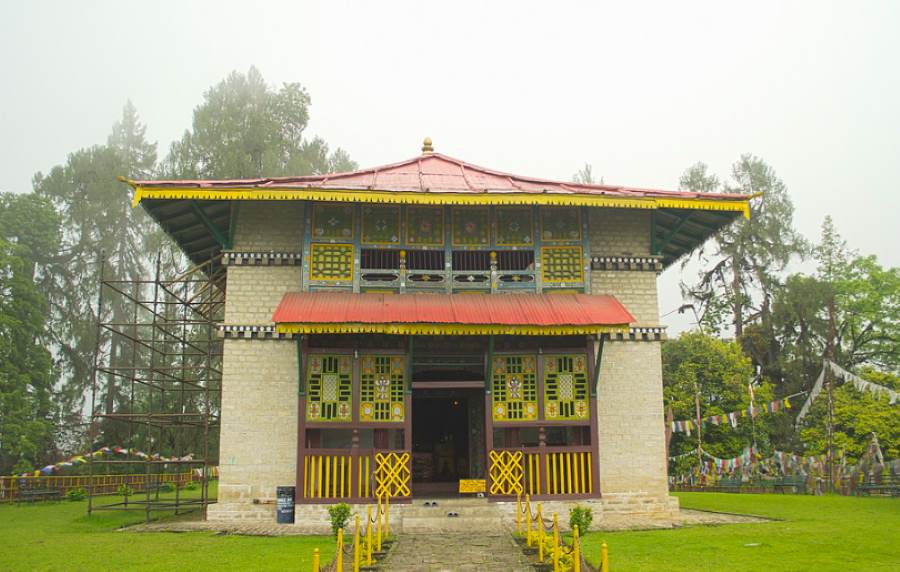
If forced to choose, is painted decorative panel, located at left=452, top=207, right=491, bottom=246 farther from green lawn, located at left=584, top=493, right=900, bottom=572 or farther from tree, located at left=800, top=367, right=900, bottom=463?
tree, located at left=800, top=367, right=900, bottom=463

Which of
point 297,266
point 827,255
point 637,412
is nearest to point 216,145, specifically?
point 297,266

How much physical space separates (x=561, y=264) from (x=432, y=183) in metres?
3.54

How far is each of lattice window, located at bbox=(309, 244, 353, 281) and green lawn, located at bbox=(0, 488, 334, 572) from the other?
18.0ft

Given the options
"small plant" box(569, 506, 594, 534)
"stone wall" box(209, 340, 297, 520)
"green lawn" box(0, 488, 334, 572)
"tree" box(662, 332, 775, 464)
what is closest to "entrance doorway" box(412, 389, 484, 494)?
"stone wall" box(209, 340, 297, 520)

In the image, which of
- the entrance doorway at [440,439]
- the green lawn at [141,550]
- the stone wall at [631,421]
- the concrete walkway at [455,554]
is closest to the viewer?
the concrete walkway at [455,554]

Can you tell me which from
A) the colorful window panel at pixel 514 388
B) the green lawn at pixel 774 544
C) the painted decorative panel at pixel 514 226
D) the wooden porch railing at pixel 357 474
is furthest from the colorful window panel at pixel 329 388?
the green lawn at pixel 774 544

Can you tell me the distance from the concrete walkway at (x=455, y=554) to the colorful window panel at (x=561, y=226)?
6.91 metres

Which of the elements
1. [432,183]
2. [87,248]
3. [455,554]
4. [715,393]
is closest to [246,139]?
[87,248]

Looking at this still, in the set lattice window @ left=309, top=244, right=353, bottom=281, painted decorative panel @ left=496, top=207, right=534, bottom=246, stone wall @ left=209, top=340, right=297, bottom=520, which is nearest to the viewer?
stone wall @ left=209, top=340, right=297, bottom=520

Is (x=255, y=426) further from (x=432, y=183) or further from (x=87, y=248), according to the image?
(x=87, y=248)

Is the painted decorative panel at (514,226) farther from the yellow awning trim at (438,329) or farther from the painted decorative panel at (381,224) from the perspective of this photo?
the yellow awning trim at (438,329)

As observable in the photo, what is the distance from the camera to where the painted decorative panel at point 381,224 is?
16.9 m

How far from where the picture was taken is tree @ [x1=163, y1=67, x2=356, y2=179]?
35.4 metres

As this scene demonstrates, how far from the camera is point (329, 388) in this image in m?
15.8
